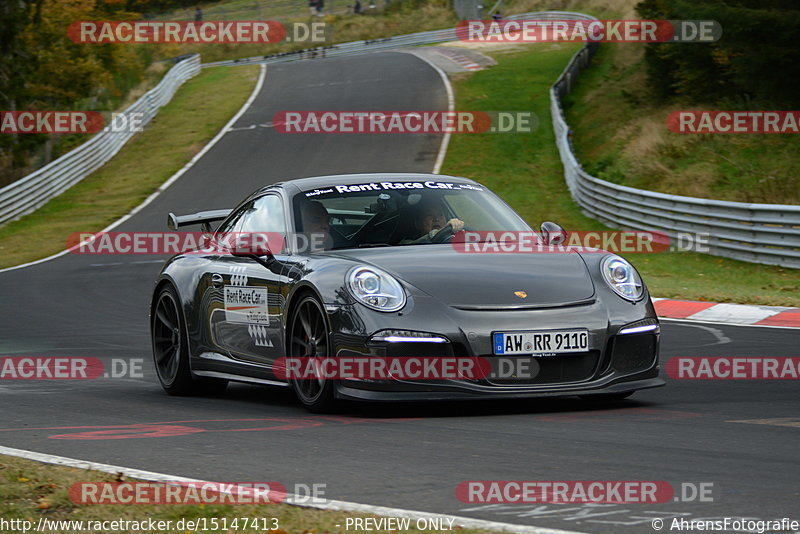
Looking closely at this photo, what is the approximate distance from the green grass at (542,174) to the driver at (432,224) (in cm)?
647

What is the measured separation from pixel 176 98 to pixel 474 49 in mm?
13716

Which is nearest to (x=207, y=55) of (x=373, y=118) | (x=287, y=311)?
(x=373, y=118)

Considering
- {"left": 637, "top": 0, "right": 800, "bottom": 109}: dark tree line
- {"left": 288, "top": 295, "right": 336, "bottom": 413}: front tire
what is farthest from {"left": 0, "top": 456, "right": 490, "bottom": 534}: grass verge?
{"left": 637, "top": 0, "right": 800, "bottom": 109}: dark tree line

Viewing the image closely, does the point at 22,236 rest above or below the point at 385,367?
below

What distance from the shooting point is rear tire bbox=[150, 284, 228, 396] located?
8.99 meters

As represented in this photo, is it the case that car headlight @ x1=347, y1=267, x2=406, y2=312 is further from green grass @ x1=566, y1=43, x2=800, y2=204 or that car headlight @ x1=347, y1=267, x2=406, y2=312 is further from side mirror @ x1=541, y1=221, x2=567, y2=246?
green grass @ x1=566, y1=43, x2=800, y2=204

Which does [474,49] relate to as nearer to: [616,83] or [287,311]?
[616,83]

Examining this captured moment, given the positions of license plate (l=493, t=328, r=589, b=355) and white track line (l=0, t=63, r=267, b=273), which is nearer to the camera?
license plate (l=493, t=328, r=589, b=355)

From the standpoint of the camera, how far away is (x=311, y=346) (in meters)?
7.38

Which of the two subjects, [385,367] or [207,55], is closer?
[385,367]

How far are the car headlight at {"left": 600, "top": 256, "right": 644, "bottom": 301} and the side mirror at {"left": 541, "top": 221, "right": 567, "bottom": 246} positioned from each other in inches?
27.3

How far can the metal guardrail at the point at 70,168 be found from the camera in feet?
104

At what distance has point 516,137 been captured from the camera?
120ft

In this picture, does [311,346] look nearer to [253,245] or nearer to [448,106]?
[253,245]
